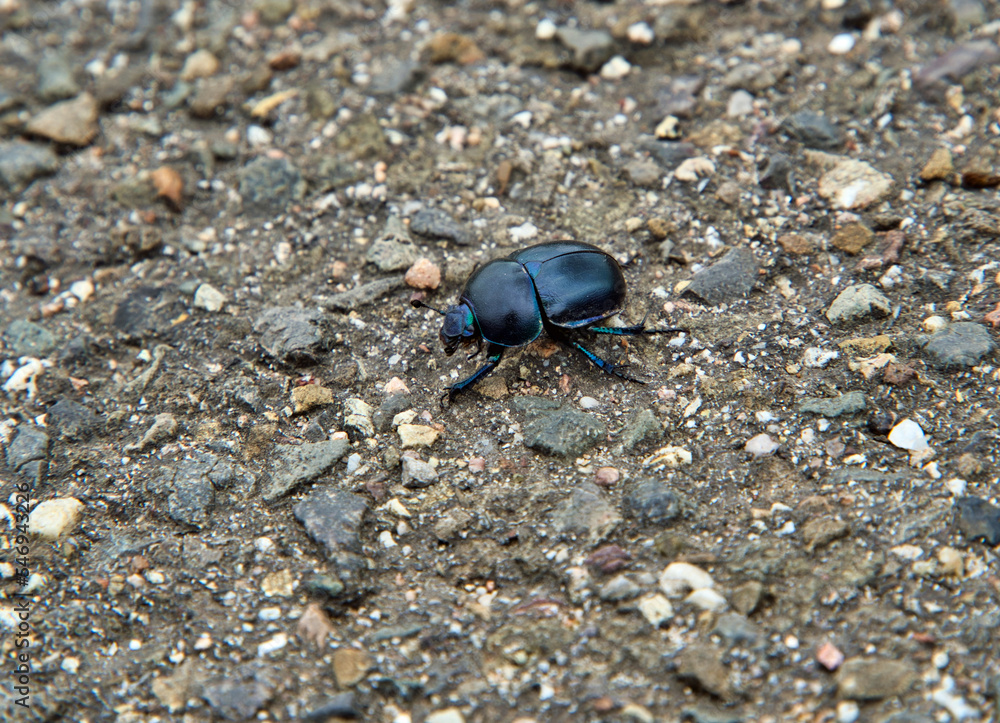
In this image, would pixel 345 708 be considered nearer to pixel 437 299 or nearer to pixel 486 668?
pixel 486 668

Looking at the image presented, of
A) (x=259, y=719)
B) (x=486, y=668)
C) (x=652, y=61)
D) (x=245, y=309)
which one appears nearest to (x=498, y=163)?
(x=652, y=61)

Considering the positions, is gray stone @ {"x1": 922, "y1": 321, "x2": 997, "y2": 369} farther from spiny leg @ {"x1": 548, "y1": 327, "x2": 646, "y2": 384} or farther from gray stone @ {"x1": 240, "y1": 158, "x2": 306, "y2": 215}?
gray stone @ {"x1": 240, "y1": 158, "x2": 306, "y2": 215}

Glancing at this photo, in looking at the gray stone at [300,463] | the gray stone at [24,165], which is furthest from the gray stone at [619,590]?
the gray stone at [24,165]

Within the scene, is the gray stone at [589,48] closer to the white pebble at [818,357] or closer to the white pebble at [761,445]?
the white pebble at [818,357]

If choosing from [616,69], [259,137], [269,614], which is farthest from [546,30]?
[269,614]

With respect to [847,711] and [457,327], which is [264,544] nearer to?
[457,327]

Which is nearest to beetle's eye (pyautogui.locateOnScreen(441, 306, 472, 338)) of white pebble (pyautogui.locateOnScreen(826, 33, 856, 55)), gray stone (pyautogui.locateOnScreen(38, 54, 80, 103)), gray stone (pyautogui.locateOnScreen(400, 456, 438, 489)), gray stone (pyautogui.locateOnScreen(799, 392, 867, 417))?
gray stone (pyautogui.locateOnScreen(400, 456, 438, 489))
